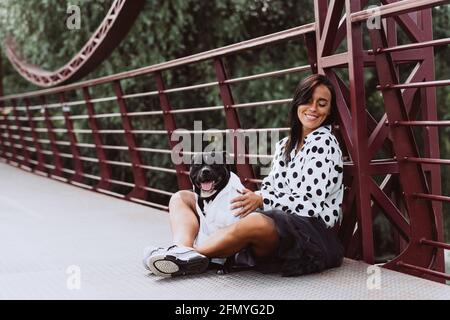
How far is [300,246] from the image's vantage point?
2.46m

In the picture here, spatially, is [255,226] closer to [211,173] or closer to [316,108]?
[211,173]

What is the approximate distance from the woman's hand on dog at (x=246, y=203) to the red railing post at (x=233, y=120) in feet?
3.90

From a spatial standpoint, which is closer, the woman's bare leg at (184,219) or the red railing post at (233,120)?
the woman's bare leg at (184,219)

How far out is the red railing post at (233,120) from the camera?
3.72 m

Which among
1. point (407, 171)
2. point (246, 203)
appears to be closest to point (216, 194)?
point (246, 203)

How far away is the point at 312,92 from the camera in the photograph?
2604mm

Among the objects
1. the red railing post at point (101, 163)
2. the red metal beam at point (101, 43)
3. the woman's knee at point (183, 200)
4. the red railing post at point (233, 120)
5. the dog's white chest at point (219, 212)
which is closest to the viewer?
the dog's white chest at point (219, 212)

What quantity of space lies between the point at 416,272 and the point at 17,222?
8.38ft

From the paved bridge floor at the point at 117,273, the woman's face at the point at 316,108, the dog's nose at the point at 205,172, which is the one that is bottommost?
the paved bridge floor at the point at 117,273

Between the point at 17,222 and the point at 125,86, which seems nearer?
the point at 17,222

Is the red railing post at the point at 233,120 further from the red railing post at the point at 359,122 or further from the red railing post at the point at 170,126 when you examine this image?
the red railing post at the point at 359,122

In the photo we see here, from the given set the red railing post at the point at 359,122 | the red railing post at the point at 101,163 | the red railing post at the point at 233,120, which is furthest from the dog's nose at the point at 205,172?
the red railing post at the point at 101,163
